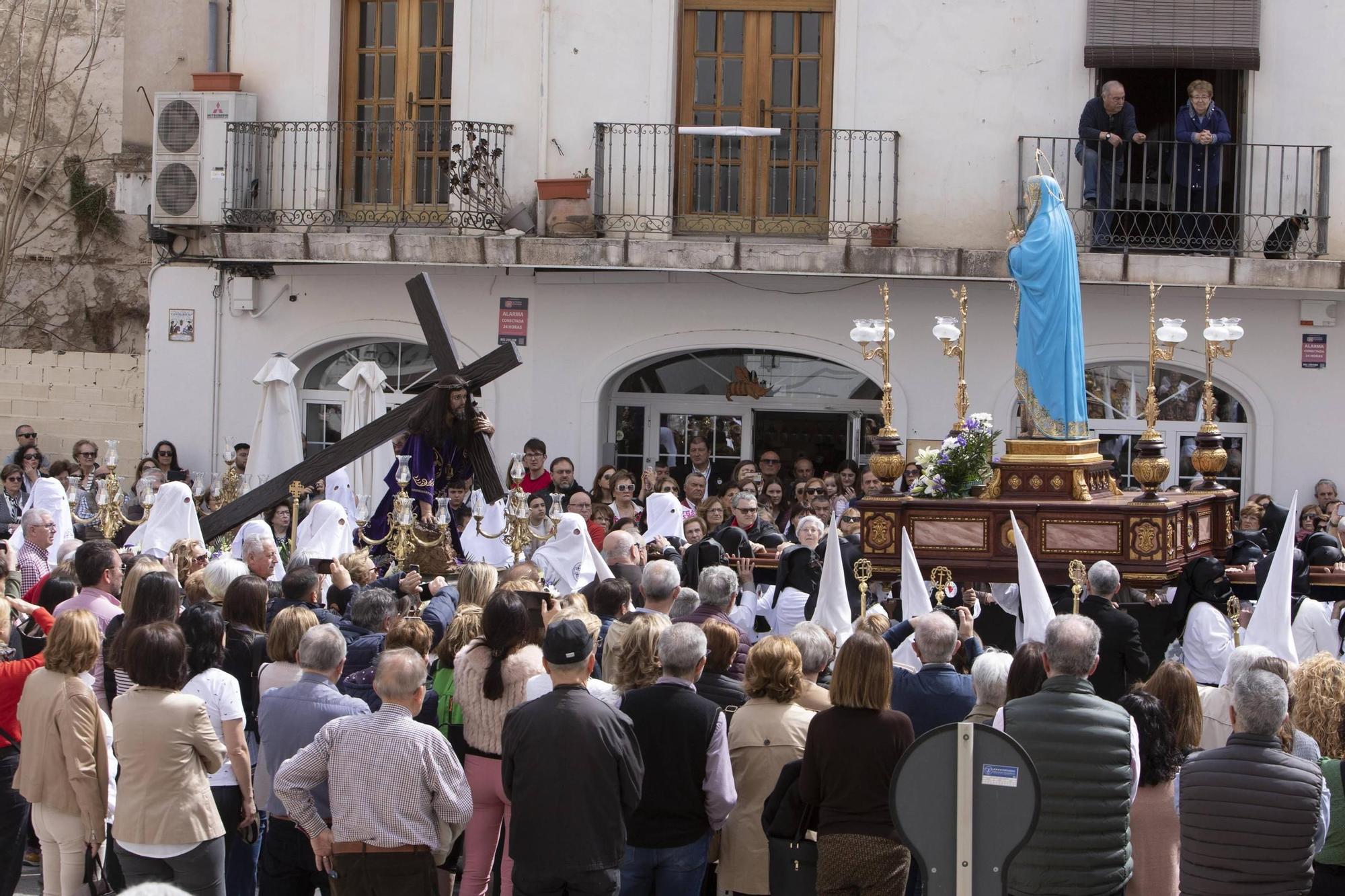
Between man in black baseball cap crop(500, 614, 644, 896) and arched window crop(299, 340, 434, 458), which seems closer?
man in black baseball cap crop(500, 614, 644, 896)

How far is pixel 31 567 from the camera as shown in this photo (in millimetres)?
10352

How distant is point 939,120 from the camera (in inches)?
659

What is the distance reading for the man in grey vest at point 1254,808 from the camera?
5.45 meters

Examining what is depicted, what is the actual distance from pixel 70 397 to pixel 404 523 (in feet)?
33.3

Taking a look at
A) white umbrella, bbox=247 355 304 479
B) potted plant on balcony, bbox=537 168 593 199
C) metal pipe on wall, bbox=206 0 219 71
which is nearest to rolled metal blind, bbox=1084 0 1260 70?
potted plant on balcony, bbox=537 168 593 199

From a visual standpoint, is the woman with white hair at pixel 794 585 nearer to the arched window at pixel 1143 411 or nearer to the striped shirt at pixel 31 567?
the striped shirt at pixel 31 567

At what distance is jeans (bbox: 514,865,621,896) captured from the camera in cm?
575

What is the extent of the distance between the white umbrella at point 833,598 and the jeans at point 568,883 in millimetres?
3242

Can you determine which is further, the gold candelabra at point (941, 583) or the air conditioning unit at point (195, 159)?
the air conditioning unit at point (195, 159)

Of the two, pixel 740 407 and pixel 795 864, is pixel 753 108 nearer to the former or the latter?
pixel 740 407

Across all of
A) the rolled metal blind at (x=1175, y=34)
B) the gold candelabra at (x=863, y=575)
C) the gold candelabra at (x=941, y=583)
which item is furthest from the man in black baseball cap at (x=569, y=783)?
the rolled metal blind at (x=1175, y=34)

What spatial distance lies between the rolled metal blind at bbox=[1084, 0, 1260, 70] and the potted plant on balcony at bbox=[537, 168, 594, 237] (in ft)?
15.9

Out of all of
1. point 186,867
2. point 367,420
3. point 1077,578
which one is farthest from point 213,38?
point 186,867

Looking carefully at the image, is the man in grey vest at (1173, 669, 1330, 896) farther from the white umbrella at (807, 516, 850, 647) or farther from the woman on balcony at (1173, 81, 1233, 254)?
the woman on balcony at (1173, 81, 1233, 254)
